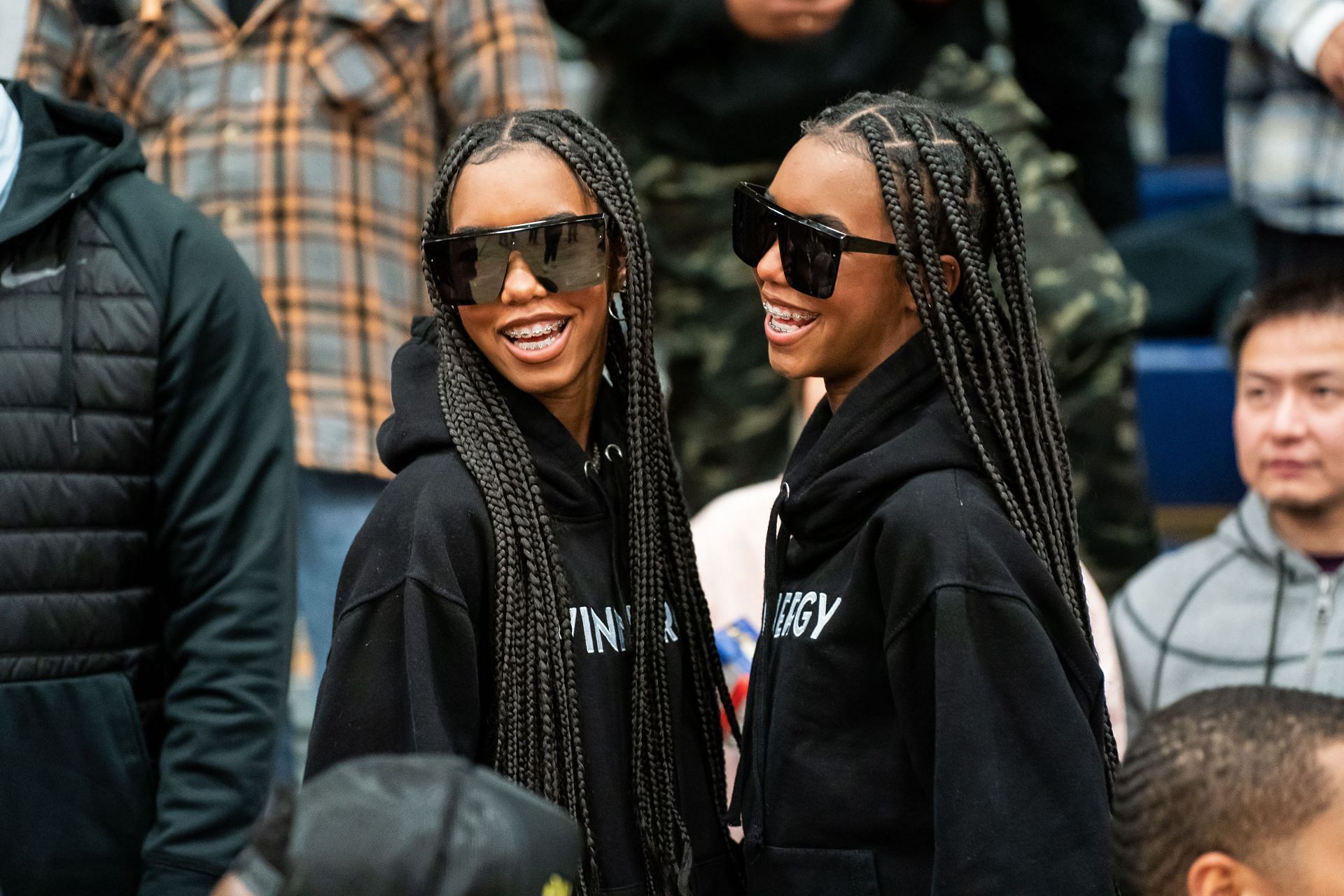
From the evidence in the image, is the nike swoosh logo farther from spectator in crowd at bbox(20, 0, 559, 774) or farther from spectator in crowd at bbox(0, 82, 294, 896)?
spectator in crowd at bbox(20, 0, 559, 774)

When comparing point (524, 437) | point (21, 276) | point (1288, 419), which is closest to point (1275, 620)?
point (1288, 419)

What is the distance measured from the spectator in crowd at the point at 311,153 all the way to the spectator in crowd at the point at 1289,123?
1.78m

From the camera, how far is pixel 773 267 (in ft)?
8.14

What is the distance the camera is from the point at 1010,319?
2494 millimetres

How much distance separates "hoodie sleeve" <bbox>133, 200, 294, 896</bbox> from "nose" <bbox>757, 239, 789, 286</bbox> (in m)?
0.93

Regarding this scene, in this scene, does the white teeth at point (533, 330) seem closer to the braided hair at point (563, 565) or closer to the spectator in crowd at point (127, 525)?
the braided hair at point (563, 565)

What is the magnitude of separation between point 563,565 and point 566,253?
1.36 ft

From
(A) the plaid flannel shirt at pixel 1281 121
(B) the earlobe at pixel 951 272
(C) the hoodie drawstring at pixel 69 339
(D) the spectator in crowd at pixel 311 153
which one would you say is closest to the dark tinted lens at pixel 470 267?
(B) the earlobe at pixel 951 272

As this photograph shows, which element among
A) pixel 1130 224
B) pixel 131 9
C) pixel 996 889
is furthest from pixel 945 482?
pixel 1130 224

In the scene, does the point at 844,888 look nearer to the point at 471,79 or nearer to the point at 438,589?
the point at 438,589

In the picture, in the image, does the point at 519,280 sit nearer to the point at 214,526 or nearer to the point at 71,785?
the point at 214,526

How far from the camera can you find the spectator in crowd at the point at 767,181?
425 cm

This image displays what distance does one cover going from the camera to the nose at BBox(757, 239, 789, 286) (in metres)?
2.47

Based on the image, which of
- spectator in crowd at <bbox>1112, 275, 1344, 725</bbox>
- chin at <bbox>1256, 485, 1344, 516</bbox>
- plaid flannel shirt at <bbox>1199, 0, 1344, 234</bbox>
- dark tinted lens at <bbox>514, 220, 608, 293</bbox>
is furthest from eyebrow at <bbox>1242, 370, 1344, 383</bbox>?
dark tinted lens at <bbox>514, 220, 608, 293</bbox>
